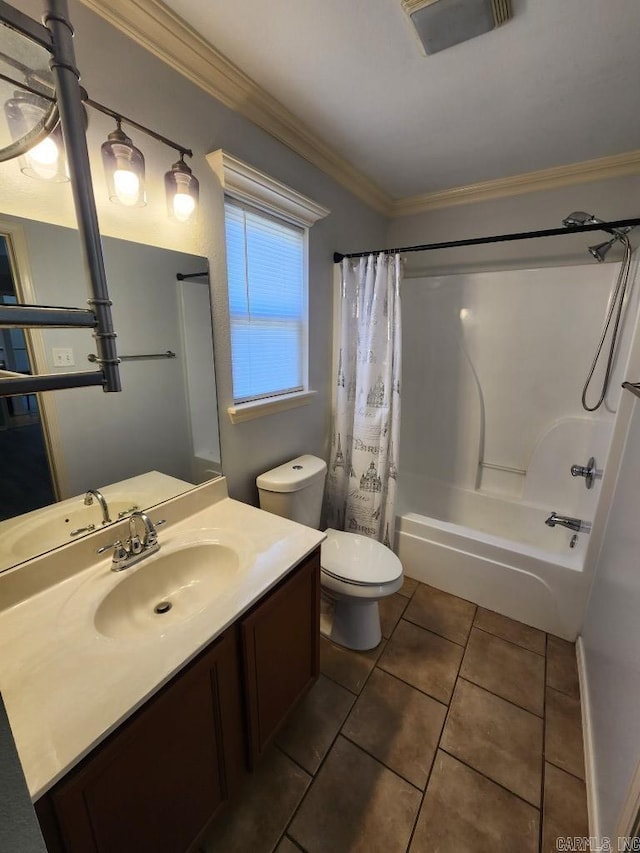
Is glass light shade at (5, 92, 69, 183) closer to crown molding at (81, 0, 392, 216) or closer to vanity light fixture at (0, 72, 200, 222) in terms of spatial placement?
vanity light fixture at (0, 72, 200, 222)

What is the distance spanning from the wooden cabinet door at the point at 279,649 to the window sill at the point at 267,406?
26.4 inches

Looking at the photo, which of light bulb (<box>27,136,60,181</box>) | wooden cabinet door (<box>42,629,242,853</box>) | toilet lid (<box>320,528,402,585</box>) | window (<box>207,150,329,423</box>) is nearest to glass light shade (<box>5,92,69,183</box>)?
light bulb (<box>27,136,60,181</box>)

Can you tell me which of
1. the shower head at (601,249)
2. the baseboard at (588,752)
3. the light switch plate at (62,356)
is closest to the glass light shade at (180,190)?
the light switch plate at (62,356)

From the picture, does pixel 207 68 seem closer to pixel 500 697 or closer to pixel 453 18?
pixel 453 18

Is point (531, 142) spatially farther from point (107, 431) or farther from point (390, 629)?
point (390, 629)

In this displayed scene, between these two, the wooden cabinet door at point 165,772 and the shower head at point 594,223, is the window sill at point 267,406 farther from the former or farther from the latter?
the shower head at point 594,223

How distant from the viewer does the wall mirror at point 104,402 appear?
0.90m

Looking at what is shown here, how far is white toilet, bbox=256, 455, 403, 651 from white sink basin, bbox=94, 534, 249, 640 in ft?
1.49

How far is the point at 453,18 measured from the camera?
103 centimetres

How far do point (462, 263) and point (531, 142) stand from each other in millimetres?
737

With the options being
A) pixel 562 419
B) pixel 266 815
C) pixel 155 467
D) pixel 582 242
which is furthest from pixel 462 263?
pixel 266 815

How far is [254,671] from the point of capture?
1024mm

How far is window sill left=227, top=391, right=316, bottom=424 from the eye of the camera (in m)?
1.52

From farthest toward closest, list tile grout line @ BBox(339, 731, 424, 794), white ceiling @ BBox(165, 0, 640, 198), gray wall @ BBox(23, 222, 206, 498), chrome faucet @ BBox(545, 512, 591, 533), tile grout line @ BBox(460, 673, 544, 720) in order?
chrome faucet @ BBox(545, 512, 591, 533) → tile grout line @ BBox(460, 673, 544, 720) → tile grout line @ BBox(339, 731, 424, 794) → white ceiling @ BBox(165, 0, 640, 198) → gray wall @ BBox(23, 222, 206, 498)
